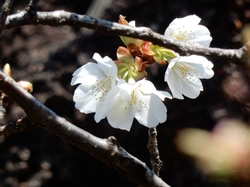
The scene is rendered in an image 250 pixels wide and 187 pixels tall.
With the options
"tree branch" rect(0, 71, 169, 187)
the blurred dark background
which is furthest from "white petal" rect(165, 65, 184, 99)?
the blurred dark background

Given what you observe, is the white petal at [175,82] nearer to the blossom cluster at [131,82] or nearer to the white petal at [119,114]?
the blossom cluster at [131,82]

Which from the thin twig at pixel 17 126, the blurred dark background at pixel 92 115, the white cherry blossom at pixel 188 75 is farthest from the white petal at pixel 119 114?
the blurred dark background at pixel 92 115

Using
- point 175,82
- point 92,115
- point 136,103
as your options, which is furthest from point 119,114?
point 92,115

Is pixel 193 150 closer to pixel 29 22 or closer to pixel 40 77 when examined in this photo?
pixel 40 77

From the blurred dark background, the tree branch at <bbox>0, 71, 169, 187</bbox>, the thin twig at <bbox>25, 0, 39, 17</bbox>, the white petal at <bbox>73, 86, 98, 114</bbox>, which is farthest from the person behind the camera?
the blurred dark background

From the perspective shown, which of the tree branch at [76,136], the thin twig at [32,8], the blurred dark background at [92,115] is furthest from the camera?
the blurred dark background at [92,115]

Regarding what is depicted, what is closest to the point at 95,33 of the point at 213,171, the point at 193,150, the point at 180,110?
the point at 180,110

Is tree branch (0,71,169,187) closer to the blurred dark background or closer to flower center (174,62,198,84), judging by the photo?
flower center (174,62,198,84)
